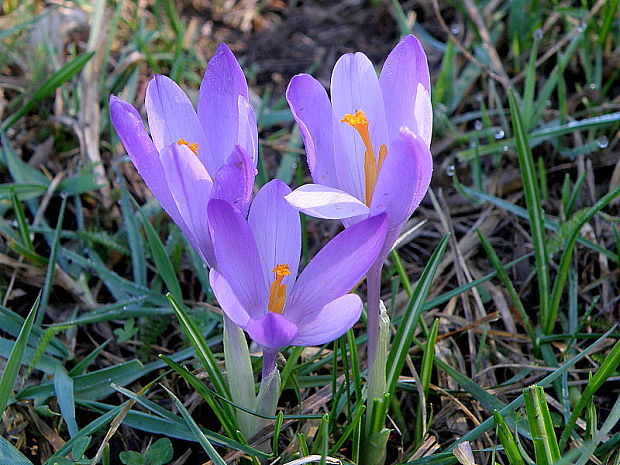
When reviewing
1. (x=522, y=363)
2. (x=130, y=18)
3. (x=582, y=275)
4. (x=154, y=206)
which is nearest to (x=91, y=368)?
(x=154, y=206)

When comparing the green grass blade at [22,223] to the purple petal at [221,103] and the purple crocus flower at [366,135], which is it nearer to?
the purple petal at [221,103]

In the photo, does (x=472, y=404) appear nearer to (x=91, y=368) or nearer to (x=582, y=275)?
(x=582, y=275)

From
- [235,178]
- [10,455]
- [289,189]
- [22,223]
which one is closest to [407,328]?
[289,189]

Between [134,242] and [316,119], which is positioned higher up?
[316,119]

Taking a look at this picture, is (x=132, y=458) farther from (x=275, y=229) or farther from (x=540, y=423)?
(x=540, y=423)

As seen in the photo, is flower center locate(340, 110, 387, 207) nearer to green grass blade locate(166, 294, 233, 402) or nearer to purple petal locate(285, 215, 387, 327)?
purple petal locate(285, 215, 387, 327)

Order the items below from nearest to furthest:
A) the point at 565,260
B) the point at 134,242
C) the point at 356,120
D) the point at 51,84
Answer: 1. the point at 356,120
2. the point at 565,260
3. the point at 134,242
4. the point at 51,84

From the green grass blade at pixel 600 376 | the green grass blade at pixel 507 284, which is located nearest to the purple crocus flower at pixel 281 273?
the green grass blade at pixel 600 376
